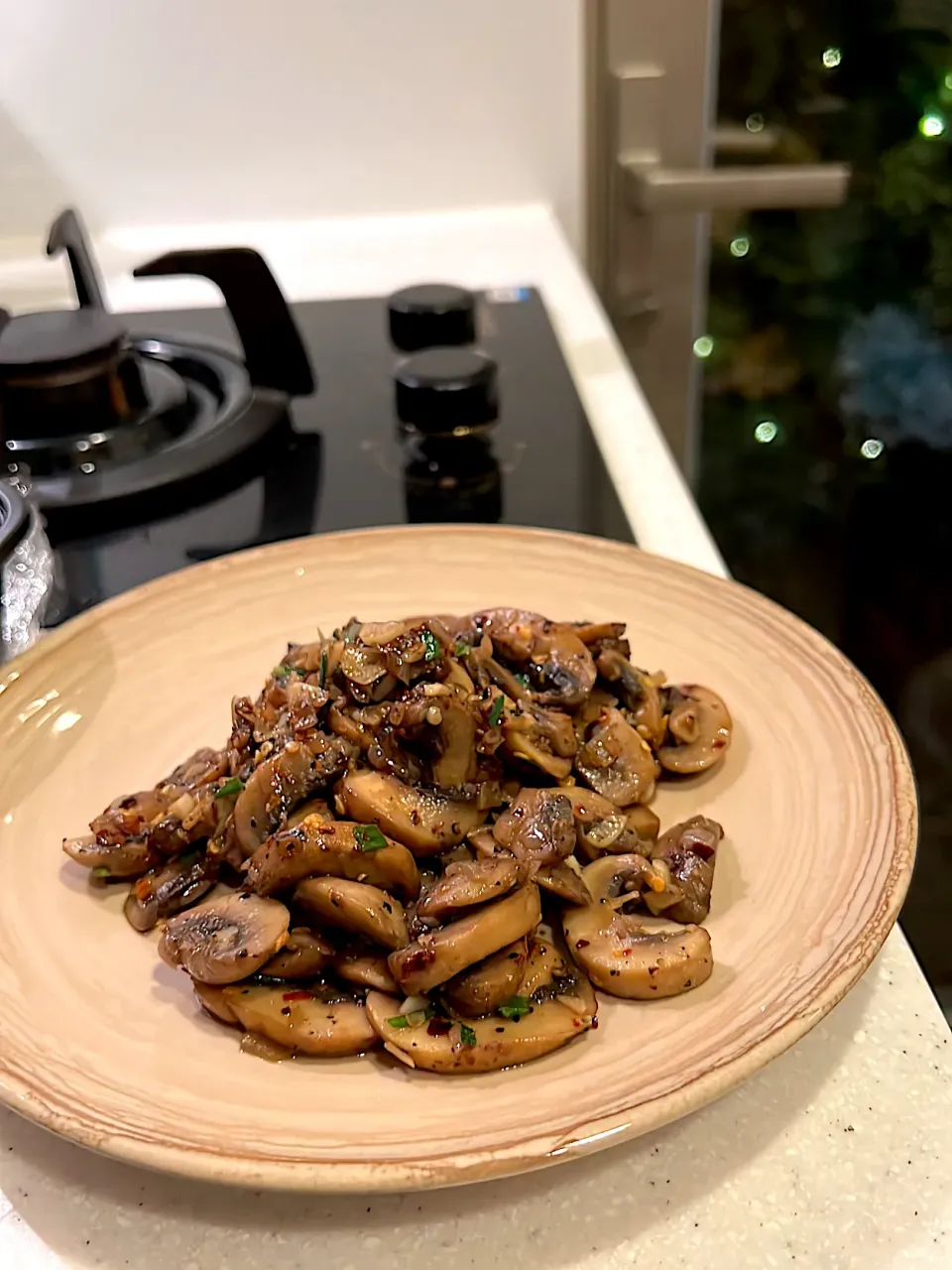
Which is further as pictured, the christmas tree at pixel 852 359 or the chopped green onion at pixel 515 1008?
the christmas tree at pixel 852 359

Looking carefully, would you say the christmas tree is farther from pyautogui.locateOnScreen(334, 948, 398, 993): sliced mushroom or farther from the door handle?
pyautogui.locateOnScreen(334, 948, 398, 993): sliced mushroom

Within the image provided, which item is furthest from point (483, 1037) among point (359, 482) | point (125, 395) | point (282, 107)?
point (282, 107)

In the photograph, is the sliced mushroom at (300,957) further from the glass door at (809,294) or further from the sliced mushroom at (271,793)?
the glass door at (809,294)

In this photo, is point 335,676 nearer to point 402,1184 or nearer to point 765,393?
point 402,1184

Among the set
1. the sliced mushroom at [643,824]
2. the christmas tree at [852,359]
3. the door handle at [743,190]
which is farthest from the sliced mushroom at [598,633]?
the christmas tree at [852,359]

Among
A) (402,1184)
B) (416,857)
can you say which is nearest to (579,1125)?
(402,1184)

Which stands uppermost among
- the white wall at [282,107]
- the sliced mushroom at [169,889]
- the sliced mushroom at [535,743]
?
the white wall at [282,107]

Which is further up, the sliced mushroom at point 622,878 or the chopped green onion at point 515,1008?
the chopped green onion at point 515,1008
